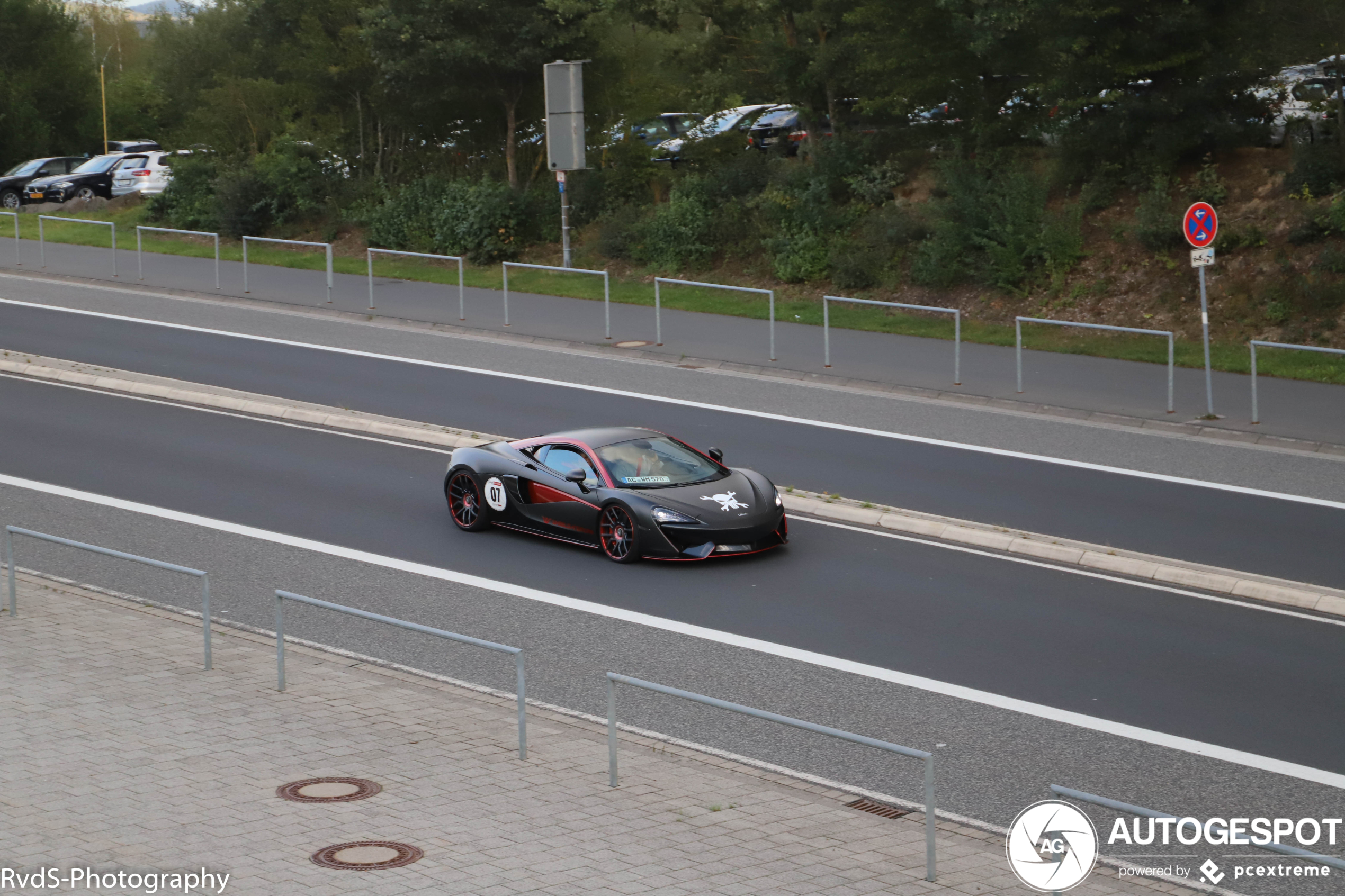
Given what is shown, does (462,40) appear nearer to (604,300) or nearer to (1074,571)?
(604,300)

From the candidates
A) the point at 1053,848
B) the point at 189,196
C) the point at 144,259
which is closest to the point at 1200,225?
the point at 1053,848

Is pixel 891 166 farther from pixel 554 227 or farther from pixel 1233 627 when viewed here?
pixel 1233 627

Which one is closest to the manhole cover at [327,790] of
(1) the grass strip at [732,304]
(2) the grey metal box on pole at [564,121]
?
(1) the grass strip at [732,304]

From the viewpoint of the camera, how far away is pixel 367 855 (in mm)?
8086

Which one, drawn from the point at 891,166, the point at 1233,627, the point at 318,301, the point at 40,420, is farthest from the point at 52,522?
the point at 891,166

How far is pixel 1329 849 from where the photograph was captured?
8.67 metres

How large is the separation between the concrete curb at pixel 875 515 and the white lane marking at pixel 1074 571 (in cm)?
10

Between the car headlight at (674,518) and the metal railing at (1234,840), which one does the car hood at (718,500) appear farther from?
the metal railing at (1234,840)

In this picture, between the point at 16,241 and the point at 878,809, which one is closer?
the point at 878,809

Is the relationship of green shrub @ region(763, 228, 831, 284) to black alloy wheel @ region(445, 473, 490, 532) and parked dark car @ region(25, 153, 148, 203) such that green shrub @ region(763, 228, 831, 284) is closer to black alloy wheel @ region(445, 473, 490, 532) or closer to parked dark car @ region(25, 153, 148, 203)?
black alloy wheel @ region(445, 473, 490, 532)

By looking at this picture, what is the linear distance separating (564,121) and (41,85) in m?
37.3

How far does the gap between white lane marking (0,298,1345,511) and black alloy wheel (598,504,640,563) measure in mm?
6484

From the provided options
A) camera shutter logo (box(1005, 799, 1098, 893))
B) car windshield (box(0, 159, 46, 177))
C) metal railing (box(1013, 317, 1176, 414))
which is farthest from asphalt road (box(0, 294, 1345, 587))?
car windshield (box(0, 159, 46, 177))

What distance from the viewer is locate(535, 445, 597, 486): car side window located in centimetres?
1566
